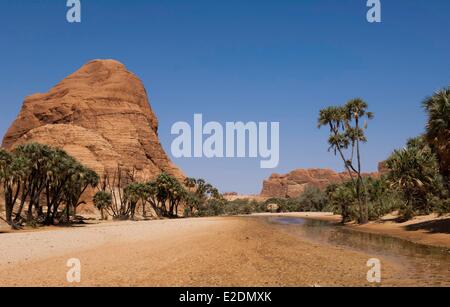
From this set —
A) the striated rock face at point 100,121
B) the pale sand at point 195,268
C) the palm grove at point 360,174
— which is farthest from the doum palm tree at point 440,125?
the striated rock face at point 100,121

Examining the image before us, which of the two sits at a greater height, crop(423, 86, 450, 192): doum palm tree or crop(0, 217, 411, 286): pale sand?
crop(423, 86, 450, 192): doum palm tree

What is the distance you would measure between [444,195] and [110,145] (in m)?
106

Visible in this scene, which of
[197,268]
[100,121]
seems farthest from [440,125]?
[100,121]

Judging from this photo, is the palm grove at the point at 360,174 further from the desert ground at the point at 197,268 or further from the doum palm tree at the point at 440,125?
the desert ground at the point at 197,268

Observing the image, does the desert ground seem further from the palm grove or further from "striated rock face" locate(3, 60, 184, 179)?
"striated rock face" locate(3, 60, 184, 179)

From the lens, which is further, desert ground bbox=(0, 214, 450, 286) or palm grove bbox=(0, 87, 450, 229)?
palm grove bbox=(0, 87, 450, 229)

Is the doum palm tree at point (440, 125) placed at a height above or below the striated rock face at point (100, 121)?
below

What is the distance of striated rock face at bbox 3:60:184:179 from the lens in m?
117

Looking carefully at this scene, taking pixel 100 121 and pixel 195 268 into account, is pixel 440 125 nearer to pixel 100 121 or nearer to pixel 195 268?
pixel 195 268

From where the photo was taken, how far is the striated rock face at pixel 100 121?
117125mm

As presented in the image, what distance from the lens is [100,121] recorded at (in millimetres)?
133375

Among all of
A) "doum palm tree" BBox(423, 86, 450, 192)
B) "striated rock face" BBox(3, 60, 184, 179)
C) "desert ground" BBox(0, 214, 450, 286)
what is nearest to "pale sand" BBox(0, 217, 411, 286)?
"desert ground" BBox(0, 214, 450, 286)

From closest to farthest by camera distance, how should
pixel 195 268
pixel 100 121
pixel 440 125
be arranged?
pixel 195 268 < pixel 440 125 < pixel 100 121

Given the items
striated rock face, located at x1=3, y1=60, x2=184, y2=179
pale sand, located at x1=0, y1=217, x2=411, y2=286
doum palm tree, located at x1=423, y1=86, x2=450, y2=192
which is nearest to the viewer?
pale sand, located at x1=0, y1=217, x2=411, y2=286
